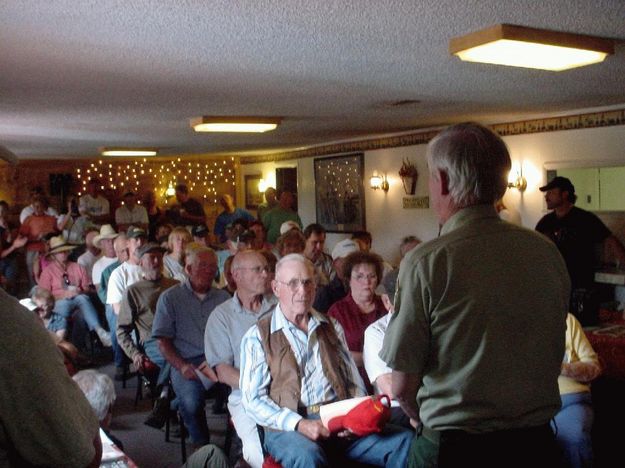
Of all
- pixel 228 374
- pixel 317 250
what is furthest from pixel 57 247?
pixel 228 374

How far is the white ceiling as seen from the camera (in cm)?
255

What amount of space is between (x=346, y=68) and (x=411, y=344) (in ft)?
8.54

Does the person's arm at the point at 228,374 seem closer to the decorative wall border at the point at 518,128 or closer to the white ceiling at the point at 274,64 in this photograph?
the white ceiling at the point at 274,64

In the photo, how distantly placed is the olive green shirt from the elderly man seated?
1.29 meters

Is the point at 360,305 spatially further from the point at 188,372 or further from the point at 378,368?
the point at 188,372

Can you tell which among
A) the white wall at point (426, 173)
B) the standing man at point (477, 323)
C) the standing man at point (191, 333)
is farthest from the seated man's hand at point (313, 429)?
the white wall at point (426, 173)

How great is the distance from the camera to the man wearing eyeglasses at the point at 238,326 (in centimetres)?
318

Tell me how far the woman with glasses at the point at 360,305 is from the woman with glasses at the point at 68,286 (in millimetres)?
3519

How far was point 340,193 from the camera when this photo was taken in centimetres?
1041

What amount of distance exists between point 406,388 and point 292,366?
146cm

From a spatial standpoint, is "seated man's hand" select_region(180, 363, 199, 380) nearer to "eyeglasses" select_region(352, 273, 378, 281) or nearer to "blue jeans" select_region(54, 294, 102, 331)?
"eyeglasses" select_region(352, 273, 378, 281)

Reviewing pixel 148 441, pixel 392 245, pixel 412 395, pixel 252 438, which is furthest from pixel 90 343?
pixel 412 395

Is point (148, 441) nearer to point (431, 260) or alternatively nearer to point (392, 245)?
point (431, 260)

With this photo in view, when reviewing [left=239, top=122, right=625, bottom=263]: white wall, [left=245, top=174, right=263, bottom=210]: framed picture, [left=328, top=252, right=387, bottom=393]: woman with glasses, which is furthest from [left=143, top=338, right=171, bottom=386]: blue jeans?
[left=245, top=174, right=263, bottom=210]: framed picture
